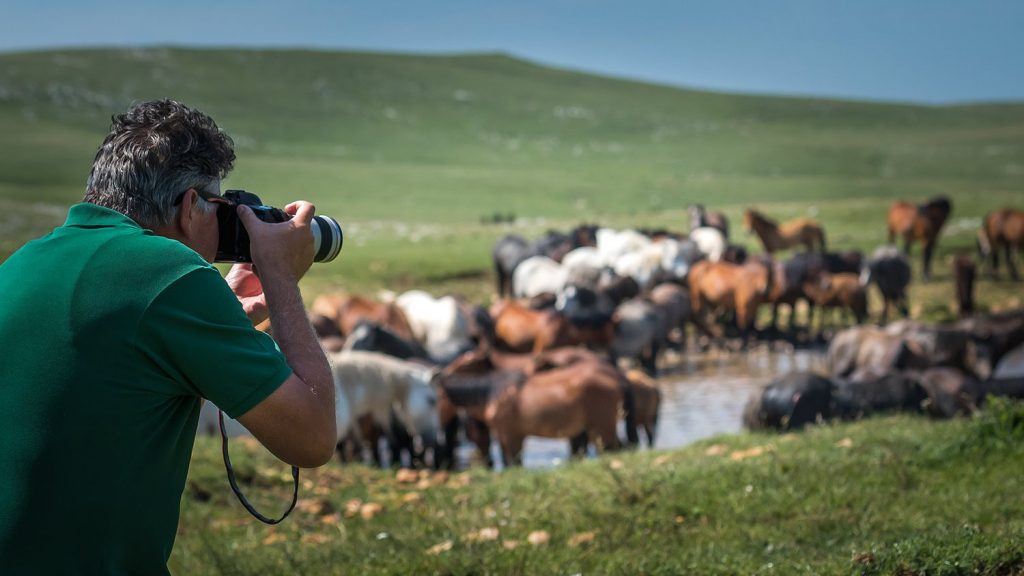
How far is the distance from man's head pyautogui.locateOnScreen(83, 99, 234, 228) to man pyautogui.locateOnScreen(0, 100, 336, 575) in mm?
92

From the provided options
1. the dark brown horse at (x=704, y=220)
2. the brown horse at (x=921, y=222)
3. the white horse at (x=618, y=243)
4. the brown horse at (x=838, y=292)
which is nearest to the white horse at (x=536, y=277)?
the white horse at (x=618, y=243)

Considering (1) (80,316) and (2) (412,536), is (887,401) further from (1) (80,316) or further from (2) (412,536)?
(1) (80,316)

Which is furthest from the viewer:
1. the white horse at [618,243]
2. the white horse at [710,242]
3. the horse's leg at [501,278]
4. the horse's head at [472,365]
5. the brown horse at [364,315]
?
the white horse at [710,242]

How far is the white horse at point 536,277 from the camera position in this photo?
82.6ft

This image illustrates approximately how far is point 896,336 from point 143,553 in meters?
14.1

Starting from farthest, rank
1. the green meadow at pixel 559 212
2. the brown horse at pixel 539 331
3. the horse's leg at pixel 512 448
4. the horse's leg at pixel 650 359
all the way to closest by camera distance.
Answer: the horse's leg at pixel 650 359 → the brown horse at pixel 539 331 → the horse's leg at pixel 512 448 → the green meadow at pixel 559 212

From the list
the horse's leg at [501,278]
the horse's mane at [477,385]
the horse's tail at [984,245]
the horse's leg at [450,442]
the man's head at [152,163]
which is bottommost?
the horse's leg at [450,442]

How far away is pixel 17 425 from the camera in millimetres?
2430

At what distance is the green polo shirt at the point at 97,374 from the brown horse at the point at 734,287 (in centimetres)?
2037

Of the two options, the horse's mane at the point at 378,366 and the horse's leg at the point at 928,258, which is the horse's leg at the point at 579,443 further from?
the horse's leg at the point at 928,258

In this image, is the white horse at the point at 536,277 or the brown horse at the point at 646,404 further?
the white horse at the point at 536,277

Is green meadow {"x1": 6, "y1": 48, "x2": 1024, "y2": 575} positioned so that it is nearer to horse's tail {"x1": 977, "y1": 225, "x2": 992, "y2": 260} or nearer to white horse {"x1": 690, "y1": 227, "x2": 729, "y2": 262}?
horse's tail {"x1": 977, "y1": 225, "x2": 992, "y2": 260}

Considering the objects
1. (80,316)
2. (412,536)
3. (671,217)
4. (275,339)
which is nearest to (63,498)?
(80,316)

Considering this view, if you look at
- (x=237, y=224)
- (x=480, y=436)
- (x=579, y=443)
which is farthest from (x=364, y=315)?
(x=237, y=224)
